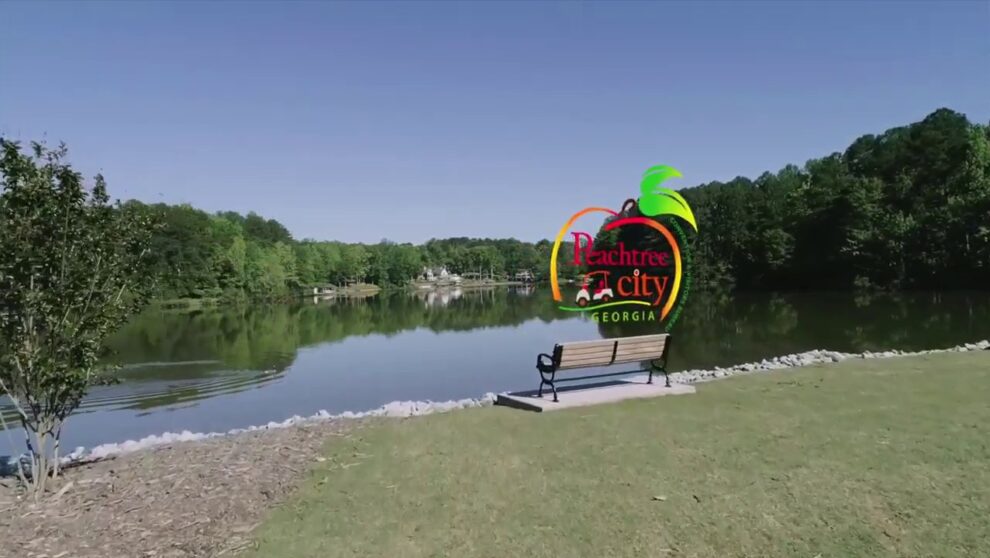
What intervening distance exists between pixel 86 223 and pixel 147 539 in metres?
3.05

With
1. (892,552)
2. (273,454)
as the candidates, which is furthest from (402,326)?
(892,552)

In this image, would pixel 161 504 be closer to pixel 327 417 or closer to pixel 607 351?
pixel 327 417

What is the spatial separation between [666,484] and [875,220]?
54.5 metres

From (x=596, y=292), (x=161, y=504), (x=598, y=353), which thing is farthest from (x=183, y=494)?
(x=596, y=292)

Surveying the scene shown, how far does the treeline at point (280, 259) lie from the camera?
231 feet

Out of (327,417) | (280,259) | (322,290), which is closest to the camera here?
(327,417)

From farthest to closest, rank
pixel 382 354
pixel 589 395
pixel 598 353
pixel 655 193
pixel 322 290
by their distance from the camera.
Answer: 1. pixel 322 290
2. pixel 655 193
3. pixel 382 354
4. pixel 598 353
5. pixel 589 395

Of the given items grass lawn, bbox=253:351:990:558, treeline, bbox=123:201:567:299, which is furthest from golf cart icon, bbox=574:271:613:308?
grass lawn, bbox=253:351:990:558

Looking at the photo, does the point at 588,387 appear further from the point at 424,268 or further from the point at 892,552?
the point at 424,268

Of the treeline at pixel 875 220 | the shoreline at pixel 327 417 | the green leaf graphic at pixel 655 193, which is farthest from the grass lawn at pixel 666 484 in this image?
the treeline at pixel 875 220

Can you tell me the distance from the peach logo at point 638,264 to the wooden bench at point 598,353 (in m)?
11.4

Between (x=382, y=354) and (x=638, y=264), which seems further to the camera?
(x=638, y=264)

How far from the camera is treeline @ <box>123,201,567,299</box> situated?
70.4m

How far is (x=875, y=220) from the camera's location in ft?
165
